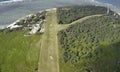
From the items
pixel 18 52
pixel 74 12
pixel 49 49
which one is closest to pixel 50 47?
pixel 49 49

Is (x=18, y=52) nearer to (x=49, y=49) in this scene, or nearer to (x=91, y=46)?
(x=49, y=49)

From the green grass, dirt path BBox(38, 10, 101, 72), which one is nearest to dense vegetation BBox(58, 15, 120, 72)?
dirt path BBox(38, 10, 101, 72)

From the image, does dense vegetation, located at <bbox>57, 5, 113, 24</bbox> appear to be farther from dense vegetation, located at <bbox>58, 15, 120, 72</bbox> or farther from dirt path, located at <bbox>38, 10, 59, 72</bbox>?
dense vegetation, located at <bbox>58, 15, 120, 72</bbox>

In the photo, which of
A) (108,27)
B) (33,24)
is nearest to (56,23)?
(33,24)

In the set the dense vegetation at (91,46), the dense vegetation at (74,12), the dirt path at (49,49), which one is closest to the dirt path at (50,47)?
the dirt path at (49,49)

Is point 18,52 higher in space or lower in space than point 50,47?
lower

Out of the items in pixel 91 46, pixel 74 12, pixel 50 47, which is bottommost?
pixel 50 47

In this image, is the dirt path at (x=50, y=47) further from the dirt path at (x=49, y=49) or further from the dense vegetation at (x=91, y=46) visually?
the dense vegetation at (x=91, y=46)
